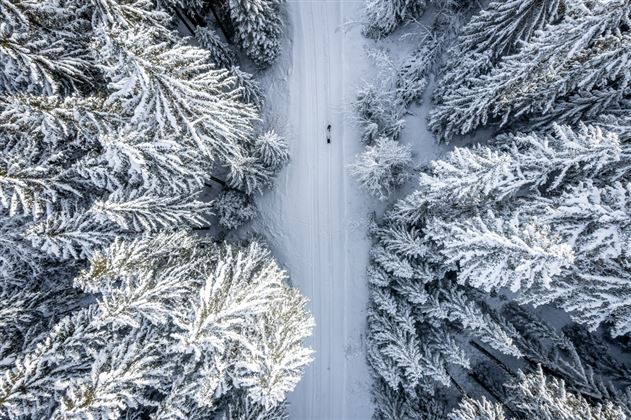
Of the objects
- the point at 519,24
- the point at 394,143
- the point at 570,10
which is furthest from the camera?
the point at 394,143

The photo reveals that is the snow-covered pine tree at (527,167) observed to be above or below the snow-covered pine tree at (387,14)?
below

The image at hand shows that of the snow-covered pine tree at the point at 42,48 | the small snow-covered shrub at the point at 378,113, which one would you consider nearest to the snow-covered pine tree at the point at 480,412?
the small snow-covered shrub at the point at 378,113

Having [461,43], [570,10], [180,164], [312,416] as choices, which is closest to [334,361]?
[312,416]

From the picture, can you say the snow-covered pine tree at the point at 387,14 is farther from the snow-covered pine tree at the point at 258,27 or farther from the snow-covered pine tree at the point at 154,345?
the snow-covered pine tree at the point at 154,345

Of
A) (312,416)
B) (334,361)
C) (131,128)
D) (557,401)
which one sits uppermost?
(131,128)

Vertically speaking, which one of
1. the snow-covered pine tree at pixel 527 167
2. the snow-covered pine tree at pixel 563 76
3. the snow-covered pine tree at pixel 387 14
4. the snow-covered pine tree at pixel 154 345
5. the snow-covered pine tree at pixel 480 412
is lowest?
the snow-covered pine tree at pixel 480 412

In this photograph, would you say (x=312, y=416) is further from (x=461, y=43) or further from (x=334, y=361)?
(x=461, y=43)

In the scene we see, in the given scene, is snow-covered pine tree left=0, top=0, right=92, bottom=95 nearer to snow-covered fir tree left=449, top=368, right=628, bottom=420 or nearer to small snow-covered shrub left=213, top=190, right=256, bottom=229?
small snow-covered shrub left=213, top=190, right=256, bottom=229
